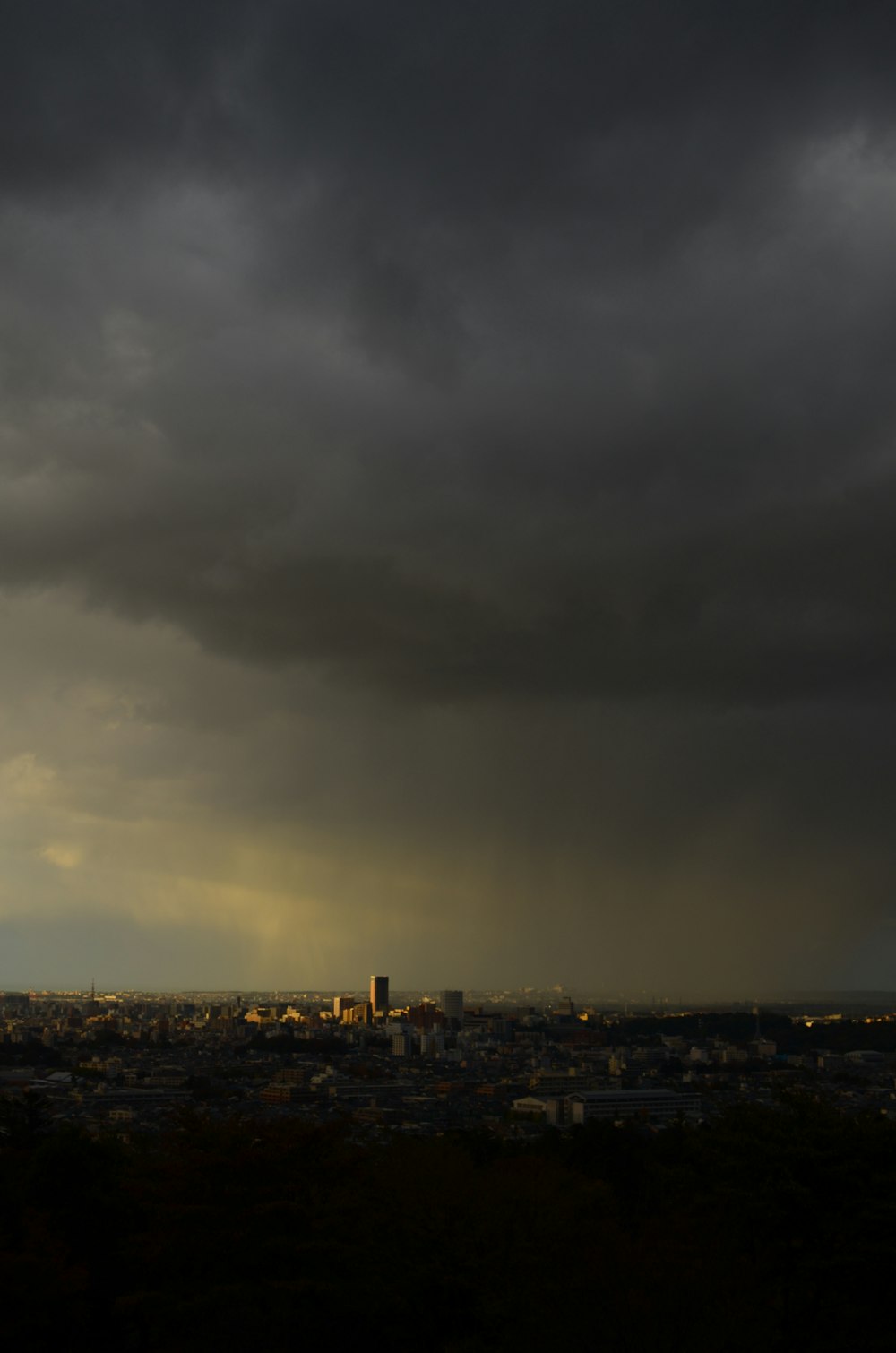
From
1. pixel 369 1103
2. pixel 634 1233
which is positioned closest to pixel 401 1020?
pixel 369 1103

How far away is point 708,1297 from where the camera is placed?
1398cm

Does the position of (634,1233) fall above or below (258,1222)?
below

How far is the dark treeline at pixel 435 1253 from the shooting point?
1551 centimetres

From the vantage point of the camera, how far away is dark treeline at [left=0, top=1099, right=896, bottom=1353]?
1551 cm

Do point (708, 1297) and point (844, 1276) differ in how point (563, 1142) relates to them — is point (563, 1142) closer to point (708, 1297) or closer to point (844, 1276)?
point (844, 1276)

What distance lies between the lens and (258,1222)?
1773 centimetres

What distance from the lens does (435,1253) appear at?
19406 millimetres

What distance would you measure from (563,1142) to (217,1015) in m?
152

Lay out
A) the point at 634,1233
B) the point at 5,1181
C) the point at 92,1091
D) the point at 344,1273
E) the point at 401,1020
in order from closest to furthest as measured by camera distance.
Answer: the point at 344,1273 < the point at 5,1181 < the point at 634,1233 < the point at 92,1091 < the point at 401,1020

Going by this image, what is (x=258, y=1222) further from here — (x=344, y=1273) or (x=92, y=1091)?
(x=92, y=1091)

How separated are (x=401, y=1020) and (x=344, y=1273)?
160m

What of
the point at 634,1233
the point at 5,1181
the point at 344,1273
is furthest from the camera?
the point at 634,1233

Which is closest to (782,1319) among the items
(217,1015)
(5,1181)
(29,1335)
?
(29,1335)

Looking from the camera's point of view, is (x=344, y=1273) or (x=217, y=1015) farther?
(x=217, y=1015)
